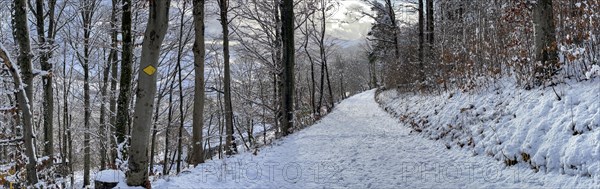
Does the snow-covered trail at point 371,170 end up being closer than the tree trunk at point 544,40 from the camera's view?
Yes

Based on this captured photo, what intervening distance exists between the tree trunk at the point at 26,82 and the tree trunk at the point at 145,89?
3199 mm

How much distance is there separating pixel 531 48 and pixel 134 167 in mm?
7304

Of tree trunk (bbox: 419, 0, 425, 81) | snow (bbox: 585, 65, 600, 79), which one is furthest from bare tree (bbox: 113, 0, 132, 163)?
tree trunk (bbox: 419, 0, 425, 81)

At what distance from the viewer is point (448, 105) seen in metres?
9.52

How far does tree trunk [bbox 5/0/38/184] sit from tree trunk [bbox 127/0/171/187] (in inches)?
126

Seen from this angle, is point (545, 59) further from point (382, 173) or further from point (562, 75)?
point (382, 173)

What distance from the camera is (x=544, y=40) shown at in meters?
6.53

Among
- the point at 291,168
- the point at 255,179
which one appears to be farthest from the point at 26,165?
the point at 291,168

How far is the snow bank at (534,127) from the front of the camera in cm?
420

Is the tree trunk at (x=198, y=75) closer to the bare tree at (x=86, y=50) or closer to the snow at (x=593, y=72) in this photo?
the snow at (x=593, y=72)

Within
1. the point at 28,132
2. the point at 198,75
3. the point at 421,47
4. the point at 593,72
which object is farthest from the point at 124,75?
the point at 421,47

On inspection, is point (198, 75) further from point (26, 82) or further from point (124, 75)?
point (26, 82)

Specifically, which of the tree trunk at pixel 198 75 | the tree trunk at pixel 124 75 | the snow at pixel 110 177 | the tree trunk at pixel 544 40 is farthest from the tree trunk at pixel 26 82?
the tree trunk at pixel 544 40

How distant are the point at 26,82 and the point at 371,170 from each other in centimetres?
691
